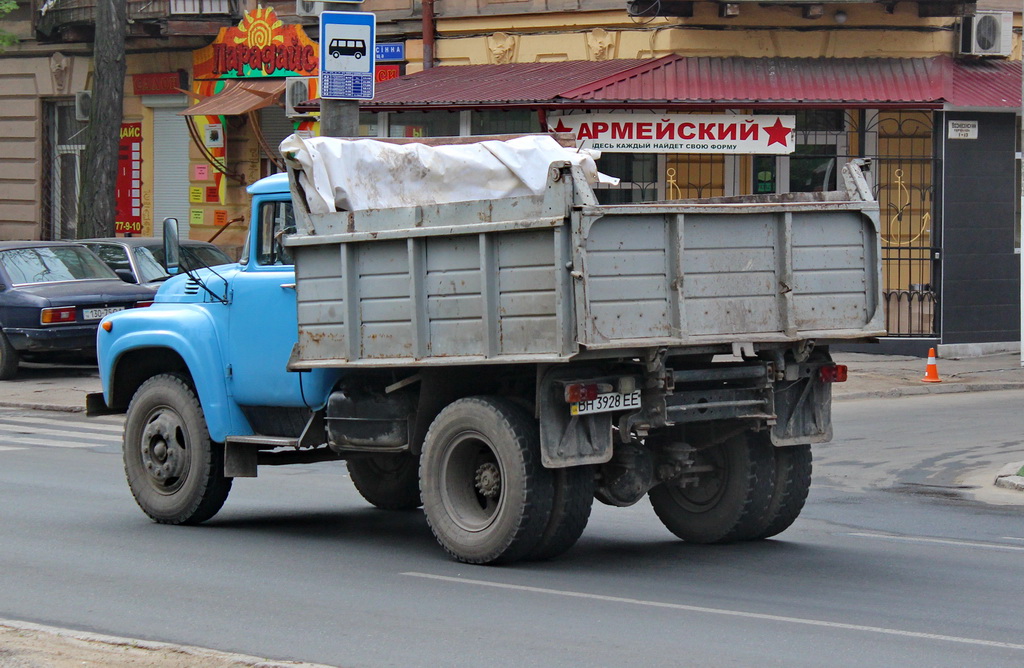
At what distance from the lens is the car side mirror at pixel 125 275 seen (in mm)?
20219

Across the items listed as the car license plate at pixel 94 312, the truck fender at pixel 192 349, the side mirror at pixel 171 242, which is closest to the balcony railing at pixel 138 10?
the car license plate at pixel 94 312

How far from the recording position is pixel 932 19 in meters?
21.7

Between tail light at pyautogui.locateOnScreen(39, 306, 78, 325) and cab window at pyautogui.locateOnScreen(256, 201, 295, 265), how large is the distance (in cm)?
1111

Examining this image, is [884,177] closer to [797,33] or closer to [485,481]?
[797,33]

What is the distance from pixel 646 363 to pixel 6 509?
5.26 m

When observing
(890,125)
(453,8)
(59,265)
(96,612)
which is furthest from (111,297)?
(96,612)

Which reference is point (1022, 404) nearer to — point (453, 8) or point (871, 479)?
point (871, 479)

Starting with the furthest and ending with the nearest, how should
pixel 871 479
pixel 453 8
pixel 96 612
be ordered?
pixel 453 8, pixel 871 479, pixel 96 612

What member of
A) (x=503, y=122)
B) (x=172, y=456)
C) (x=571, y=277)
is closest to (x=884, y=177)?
(x=503, y=122)

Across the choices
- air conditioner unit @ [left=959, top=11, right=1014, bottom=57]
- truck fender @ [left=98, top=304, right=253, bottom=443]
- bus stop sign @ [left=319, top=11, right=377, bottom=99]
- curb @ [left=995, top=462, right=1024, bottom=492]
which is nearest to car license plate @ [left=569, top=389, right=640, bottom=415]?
truck fender @ [left=98, top=304, right=253, bottom=443]

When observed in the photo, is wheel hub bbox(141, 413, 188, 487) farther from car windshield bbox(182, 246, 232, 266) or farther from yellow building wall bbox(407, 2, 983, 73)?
yellow building wall bbox(407, 2, 983, 73)

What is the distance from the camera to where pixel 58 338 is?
20.1 m

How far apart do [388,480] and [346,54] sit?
177 inches

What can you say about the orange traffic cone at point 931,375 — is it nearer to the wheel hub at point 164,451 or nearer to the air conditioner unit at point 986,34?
the air conditioner unit at point 986,34
